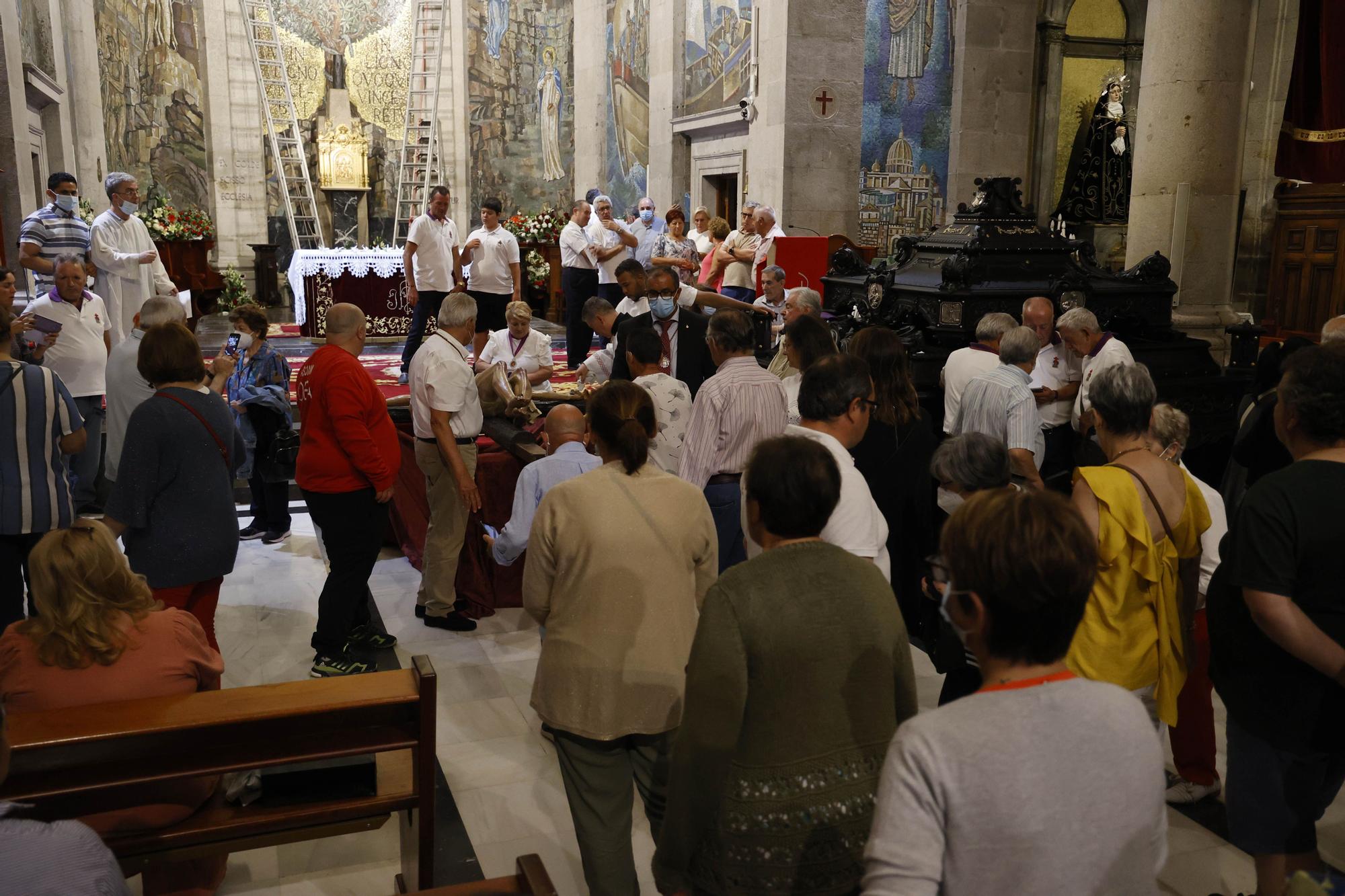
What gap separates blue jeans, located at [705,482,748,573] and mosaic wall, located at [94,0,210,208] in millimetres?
14832

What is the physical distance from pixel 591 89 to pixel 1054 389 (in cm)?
1471

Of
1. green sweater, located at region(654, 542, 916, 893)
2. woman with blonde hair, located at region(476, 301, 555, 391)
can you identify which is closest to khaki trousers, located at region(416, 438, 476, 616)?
woman with blonde hair, located at region(476, 301, 555, 391)

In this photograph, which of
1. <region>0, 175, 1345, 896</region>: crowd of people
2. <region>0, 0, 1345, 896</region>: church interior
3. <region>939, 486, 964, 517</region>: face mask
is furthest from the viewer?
<region>939, 486, 964, 517</region>: face mask

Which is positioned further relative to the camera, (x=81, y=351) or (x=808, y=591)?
(x=81, y=351)

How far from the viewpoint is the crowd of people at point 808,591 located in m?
1.55

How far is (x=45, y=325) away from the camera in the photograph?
21.5 feet

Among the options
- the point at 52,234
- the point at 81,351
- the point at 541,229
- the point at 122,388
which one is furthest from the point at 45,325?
the point at 541,229

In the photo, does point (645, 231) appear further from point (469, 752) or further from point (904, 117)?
point (469, 752)

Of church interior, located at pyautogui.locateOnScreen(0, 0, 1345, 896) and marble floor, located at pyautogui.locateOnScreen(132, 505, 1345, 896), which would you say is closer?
church interior, located at pyautogui.locateOnScreen(0, 0, 1345, 896)

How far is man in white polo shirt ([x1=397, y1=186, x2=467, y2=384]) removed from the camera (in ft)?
34.1

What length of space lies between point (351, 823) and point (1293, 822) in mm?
2504

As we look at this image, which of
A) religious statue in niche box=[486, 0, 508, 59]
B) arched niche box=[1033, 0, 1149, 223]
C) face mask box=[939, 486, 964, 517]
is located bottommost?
face mask box=[939, 486, 964, 517]

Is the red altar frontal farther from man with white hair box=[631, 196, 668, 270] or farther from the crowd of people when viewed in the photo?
the crowd of people

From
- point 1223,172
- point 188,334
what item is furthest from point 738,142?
point 188,334
